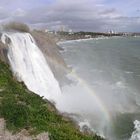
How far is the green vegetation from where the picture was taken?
20703 mm

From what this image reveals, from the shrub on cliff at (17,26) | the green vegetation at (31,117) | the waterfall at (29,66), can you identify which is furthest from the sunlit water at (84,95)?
the shrub on cliff at (17,26)

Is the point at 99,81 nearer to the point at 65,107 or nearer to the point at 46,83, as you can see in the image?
the point at 46,83

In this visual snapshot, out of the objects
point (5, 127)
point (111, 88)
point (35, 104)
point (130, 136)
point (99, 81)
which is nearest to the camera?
point (5, 127)

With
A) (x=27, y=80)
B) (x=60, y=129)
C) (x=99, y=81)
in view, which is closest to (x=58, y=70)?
(x=99, y=81)

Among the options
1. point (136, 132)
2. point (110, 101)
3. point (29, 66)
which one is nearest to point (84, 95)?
point (110, 101)

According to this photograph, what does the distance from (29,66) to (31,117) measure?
1783 centimetres

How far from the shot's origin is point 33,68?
4025cm

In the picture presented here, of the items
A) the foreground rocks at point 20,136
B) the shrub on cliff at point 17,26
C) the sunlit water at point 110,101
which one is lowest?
the sunlit water at point 110,101

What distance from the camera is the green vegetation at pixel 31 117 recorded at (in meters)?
20.7

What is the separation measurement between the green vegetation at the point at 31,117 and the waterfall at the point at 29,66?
10.4m

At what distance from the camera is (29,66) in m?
39.6

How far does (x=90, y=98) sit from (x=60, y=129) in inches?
835

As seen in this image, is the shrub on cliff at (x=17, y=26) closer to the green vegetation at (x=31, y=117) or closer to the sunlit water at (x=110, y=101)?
the sunlit water at (x=110, y=101)

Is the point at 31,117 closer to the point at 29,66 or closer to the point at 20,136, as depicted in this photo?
the point at 20,136
